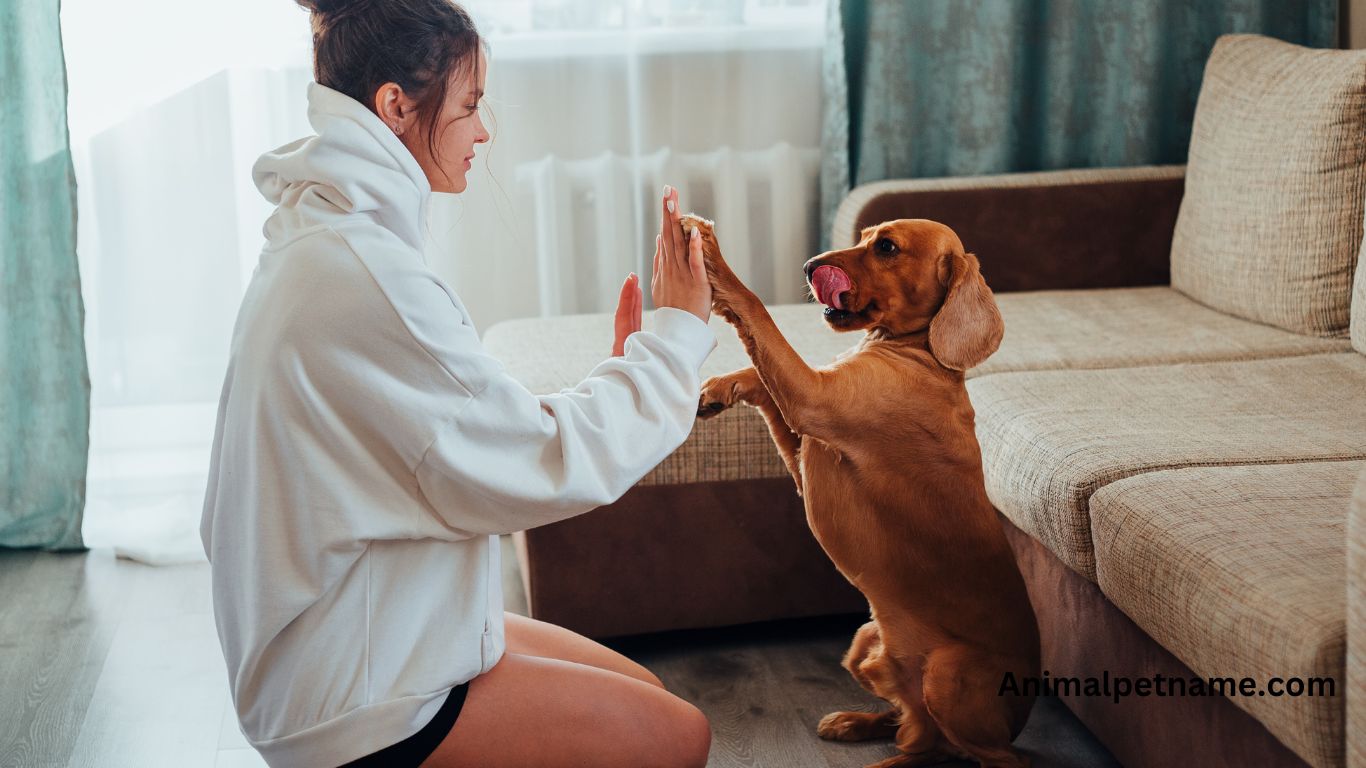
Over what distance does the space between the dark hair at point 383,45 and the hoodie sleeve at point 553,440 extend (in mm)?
284

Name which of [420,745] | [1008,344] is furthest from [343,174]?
[1008,344]

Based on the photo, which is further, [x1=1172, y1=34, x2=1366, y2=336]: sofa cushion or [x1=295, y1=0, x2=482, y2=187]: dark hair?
[x1=1172, y1=34, x2=1366, y2=336]: sofa cushion

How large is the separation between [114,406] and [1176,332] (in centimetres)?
241

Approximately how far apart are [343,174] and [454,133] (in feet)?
0.60

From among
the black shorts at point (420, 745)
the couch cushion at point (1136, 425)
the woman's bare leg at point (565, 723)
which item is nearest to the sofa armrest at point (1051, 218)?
the couch cushion at point (1136, 425)

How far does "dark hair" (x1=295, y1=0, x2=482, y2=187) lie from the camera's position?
4.31 feet

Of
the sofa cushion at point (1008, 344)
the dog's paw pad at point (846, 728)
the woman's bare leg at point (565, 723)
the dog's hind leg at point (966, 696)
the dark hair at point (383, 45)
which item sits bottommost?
the dog's paw pad at point (846, 728)

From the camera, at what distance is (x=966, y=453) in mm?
1719

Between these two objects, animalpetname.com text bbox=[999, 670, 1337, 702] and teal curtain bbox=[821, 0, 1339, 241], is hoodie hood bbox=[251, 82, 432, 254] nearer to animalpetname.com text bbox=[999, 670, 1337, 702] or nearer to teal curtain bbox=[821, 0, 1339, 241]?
animalpetname.com text bbox=[999, 670, 1337, 702]

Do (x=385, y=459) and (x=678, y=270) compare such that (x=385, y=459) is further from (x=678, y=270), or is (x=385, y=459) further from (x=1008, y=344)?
(x=1008, y=344)

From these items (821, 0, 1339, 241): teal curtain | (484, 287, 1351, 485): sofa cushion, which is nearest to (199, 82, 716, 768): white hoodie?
(484, 287, 1351, 485): sofa cushion

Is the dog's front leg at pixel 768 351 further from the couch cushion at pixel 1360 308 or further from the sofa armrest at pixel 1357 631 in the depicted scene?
the couch cushion at pixel 1360 308

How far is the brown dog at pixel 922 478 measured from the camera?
1.69 m

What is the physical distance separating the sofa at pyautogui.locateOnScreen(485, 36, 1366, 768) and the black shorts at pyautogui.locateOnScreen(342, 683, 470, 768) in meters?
0.81
